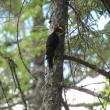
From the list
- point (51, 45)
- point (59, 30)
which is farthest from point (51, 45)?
point (59, 30)

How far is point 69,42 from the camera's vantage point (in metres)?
3.50

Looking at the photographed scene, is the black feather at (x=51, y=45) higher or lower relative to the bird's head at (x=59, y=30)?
lower

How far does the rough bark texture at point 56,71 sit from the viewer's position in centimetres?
316

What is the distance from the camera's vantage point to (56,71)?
3230 mm

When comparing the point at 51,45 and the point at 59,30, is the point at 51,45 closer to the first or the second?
the point at 51,45

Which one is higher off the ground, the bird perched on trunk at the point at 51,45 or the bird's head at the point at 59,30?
the bird's head at the point at 59,30

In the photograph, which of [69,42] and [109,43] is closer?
[69,42]

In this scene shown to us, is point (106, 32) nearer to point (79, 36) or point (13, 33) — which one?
point (79, 36)

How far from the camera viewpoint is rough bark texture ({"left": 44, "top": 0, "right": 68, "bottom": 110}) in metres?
3.16

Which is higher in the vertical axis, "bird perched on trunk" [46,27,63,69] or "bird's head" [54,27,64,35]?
"bird's head" [54,27,64,35]

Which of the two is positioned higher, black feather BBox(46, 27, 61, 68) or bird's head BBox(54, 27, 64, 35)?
bird's head BBox(54, 27, 64, 35)

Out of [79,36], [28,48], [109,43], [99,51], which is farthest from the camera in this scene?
[28,48]

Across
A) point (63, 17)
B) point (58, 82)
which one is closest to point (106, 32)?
point (63, 17)

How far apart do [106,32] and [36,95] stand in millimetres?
7216
